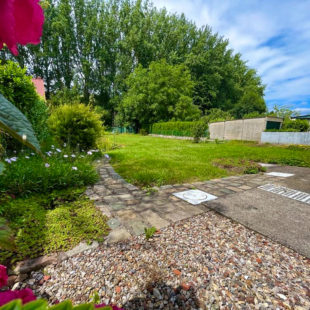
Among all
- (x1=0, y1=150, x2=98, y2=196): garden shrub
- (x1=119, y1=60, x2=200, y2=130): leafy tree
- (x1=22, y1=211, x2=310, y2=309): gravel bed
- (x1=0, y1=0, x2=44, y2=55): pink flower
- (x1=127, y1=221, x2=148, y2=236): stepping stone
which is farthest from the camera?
(x1=119, y1=60, x2=200, y2=130): leafy tree

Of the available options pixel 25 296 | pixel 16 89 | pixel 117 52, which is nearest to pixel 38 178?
pixel 16 89

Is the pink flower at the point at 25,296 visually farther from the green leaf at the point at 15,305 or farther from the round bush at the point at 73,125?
the round bush at the point at 73,125

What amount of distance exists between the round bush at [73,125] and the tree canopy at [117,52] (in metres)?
17.1

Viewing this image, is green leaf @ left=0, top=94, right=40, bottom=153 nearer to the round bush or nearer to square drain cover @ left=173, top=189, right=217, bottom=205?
square drain cover @ left=173, top=189, right=217, bottom=205

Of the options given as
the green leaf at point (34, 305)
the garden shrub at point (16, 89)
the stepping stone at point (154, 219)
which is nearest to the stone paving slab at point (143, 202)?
the stepping stone at point (154, 219)

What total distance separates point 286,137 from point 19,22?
44.4ft

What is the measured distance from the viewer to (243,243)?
1620 mm

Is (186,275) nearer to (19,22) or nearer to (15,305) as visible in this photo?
(15,305)

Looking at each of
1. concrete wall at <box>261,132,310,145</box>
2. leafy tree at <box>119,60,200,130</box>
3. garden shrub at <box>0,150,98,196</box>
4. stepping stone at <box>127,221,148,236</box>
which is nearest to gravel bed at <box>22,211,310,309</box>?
stepping stone at <box>127,221,148,236</box>

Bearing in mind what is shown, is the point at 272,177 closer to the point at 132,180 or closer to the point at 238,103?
the point at 132,180

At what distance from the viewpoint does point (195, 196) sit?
106 inches


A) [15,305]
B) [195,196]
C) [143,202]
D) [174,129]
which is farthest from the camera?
[174,129]

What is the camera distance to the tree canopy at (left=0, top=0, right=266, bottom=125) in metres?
21.6

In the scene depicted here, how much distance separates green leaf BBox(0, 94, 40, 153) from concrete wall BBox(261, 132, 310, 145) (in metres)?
13.3
